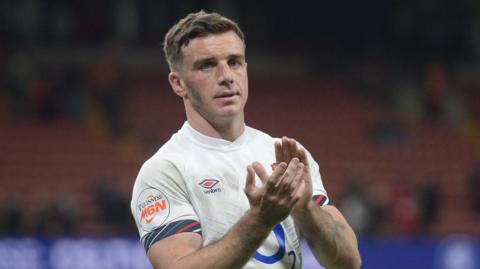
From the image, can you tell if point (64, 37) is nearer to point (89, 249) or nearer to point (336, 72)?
point (336, 72)

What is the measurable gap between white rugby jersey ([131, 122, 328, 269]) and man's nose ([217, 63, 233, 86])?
240 millimetres

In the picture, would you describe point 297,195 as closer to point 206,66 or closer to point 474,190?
point 206,66

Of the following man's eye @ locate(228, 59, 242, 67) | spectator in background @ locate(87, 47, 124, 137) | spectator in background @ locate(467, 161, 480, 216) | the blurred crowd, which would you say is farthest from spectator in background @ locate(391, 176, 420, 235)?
man's eye @ locate(228, 59, 242, 67)

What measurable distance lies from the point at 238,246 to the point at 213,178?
1.21ft

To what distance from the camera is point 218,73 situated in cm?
367

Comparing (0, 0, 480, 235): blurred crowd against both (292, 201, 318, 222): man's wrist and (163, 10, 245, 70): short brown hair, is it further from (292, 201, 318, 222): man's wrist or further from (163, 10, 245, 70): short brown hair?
(292, 201, 318, 222): man's wrist

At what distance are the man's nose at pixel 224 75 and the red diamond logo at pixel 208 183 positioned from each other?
328 mm

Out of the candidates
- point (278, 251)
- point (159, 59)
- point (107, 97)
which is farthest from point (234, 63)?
point (159, 59)

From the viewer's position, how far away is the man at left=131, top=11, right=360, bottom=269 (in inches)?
140

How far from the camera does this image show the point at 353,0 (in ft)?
75.3

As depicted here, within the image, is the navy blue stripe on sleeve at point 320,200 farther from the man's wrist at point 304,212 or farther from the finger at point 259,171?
the finger at point 259,171

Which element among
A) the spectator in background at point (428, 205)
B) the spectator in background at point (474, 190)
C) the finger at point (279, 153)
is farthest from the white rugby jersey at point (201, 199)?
the spectator in background at point (474, 190)

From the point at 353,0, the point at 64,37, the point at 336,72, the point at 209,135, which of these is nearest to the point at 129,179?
the point at 64,37

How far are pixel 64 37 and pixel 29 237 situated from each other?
8866 mm
